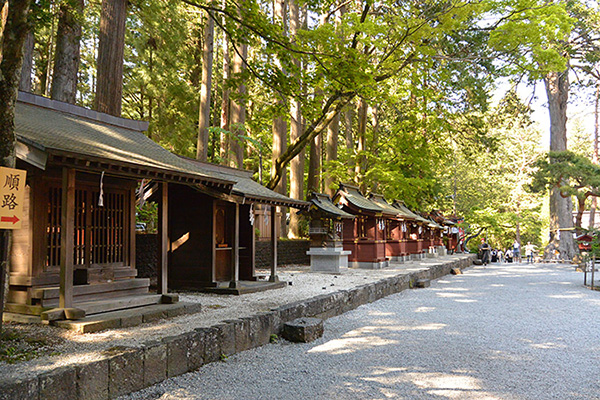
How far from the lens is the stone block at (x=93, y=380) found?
430cm

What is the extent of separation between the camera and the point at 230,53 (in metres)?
24.4

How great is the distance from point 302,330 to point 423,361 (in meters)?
2.02

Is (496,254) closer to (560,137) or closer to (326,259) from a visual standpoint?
(560,137)

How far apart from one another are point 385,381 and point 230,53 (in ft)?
71.4

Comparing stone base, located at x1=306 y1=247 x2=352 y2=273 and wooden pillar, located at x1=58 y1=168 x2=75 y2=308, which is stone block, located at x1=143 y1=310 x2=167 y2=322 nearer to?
wooden pillar, located at x1=58 y1=168 x2=75 y2=308


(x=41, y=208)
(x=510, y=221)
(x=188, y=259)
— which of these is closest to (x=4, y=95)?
(x=41, y=208)

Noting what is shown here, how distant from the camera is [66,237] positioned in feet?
21.1

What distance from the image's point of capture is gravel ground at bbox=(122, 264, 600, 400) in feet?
17.1

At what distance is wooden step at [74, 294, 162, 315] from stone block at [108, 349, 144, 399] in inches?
89.1

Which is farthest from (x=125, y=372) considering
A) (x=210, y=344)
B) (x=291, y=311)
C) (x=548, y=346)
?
(x=548, y=346)

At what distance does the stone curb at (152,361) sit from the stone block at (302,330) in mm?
191

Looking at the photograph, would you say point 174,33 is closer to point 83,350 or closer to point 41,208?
point 41,208

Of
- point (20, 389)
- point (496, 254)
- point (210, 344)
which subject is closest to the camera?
point (20, 389)

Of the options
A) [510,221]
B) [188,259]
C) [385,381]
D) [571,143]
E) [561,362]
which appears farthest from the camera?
[571,143]
